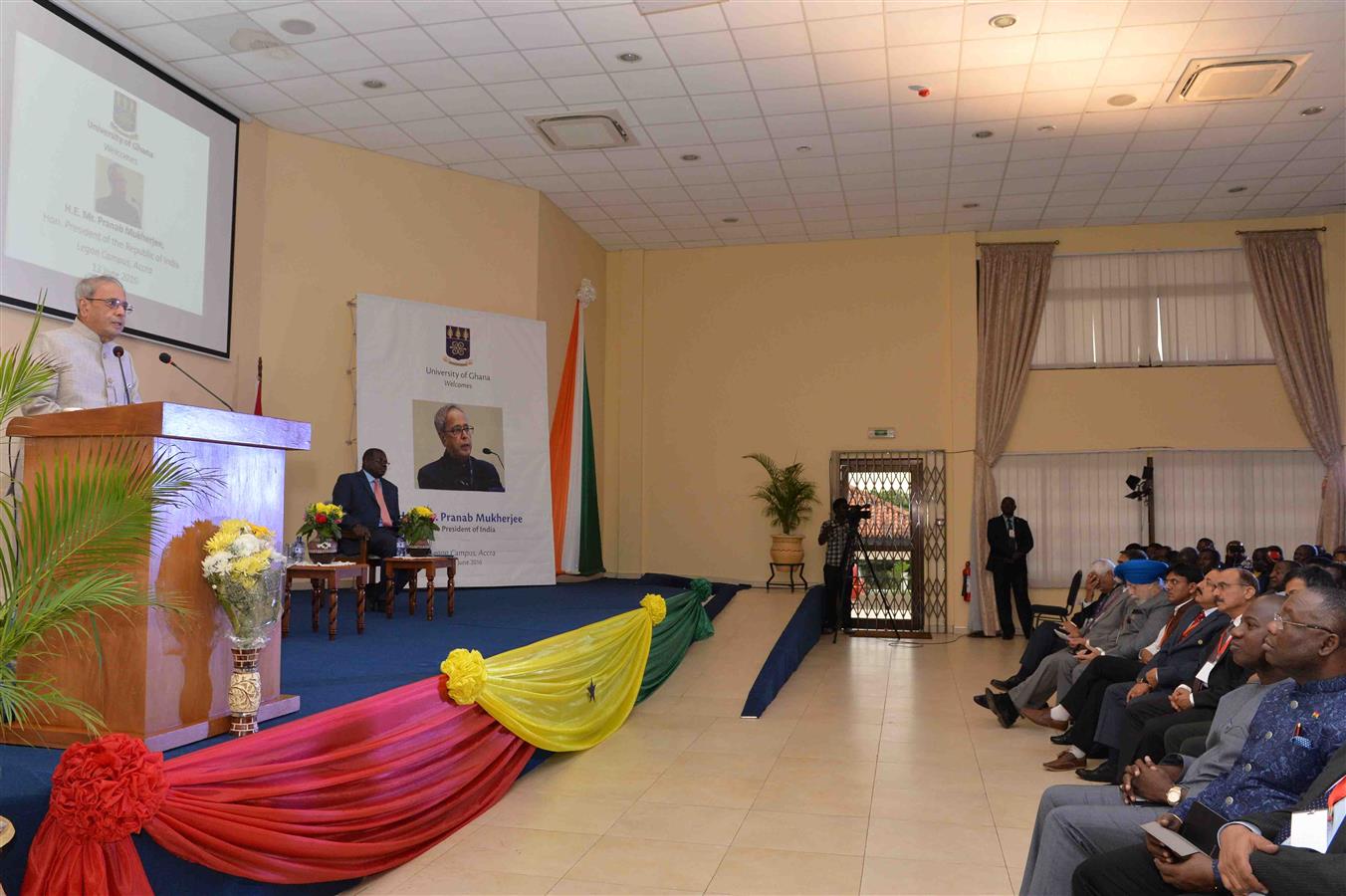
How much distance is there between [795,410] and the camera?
11.3 metres

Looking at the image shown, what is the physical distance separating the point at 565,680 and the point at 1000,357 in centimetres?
724

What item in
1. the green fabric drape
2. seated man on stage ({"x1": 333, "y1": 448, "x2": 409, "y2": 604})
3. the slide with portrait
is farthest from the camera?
the slide with portrait

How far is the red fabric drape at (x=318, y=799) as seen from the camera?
2.31 meters

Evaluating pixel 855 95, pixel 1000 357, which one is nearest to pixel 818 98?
pixel 855 95

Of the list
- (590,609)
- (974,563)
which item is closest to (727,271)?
(974,563)

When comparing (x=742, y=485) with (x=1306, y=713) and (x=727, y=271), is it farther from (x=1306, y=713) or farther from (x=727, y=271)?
(x=1306, y=713)

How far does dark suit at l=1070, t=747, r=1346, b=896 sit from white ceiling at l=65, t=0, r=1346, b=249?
5.31 meters

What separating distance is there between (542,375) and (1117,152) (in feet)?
17.7

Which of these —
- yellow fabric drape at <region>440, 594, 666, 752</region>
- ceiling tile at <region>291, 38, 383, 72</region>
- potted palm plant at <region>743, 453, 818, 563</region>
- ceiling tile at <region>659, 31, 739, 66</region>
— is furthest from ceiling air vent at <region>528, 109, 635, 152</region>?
potted palm plant at <region>743, 453, 818, 563</region>

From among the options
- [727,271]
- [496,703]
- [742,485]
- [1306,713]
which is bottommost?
[496,703]

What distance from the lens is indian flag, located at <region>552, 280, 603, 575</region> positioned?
10.4 meters

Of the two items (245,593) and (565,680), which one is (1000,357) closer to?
(565,680)

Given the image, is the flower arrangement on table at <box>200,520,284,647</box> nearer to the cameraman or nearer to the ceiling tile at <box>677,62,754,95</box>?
the ceiling tile at <box>677,62,754,95</box>

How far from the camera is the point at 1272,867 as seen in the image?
1943 mm
